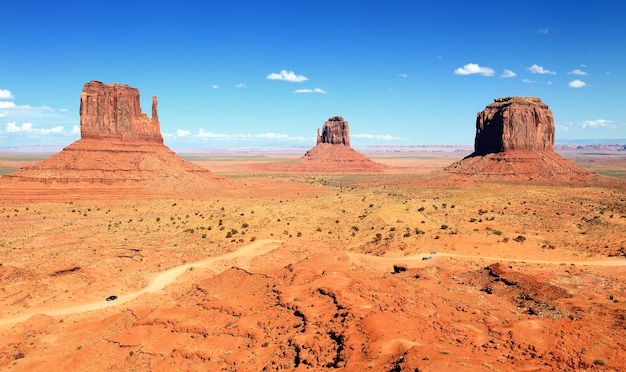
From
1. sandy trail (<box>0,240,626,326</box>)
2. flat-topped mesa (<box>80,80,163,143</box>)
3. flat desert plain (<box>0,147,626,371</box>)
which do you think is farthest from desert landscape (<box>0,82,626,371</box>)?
flat-topped mesa (<box>80,80,163,143</box>)

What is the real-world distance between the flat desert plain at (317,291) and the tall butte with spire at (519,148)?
40.2 metres

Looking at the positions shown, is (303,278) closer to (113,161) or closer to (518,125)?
(113,161)

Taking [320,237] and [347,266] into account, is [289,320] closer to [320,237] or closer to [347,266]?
[347,266]

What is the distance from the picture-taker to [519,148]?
10881cm

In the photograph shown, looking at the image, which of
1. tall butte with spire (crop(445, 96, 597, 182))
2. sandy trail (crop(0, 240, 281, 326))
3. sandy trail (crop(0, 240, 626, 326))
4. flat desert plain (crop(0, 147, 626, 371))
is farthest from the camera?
tall butte with spire (crop(445, 96, 597, 182))

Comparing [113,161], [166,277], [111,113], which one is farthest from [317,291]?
[111,113]

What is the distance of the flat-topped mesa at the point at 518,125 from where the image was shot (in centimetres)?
10612

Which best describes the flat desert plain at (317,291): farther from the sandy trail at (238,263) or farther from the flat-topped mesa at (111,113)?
the flat-topped mesa at (111,113)

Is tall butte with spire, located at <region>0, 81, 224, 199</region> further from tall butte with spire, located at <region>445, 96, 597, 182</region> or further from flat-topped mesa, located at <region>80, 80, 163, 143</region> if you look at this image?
tall butte with spire, located at <region>445, 96, 597, 182</region>

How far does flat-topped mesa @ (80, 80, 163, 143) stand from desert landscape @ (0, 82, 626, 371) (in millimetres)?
8779

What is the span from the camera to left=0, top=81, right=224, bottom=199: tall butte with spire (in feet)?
269

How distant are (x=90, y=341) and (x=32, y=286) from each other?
13.6 meters

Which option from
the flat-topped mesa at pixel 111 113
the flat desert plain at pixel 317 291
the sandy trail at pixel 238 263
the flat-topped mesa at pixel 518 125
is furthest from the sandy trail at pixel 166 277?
the flat-topped mesa at pixel 518 125

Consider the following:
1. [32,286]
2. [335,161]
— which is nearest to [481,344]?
[32,286]
